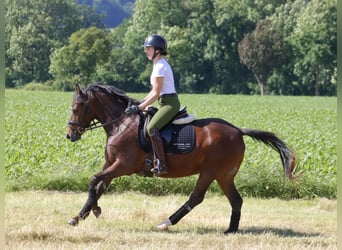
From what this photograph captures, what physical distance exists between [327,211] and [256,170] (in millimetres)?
1843

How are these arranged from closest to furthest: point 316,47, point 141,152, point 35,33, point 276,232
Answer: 1. point 141,152
2. point 276,232
3. point 316,47
4. point 35,33

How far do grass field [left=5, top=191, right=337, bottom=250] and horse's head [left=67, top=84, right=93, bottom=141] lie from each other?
42.2 inches

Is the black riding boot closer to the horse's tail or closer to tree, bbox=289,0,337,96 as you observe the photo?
the horse's tail

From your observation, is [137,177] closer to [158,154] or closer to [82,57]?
[158,154]

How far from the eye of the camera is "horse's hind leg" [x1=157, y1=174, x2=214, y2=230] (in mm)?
7883

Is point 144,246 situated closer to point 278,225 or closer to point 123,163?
point 123,163

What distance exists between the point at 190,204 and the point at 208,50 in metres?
81.2

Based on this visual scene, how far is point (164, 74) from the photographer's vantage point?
768 cm

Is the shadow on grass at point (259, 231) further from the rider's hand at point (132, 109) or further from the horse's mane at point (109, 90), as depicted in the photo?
the horse's mane at point (109, 90)

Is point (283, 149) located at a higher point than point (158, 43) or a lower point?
lower

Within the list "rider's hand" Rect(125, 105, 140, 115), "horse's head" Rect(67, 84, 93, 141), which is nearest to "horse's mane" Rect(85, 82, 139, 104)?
"horse's head" Rect(67, 84, 93, 141)

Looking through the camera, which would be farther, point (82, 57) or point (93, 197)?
point (82, 57)

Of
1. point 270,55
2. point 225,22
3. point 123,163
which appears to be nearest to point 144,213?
point 123,163

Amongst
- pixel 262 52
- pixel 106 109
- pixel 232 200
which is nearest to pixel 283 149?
pixel 232 200
